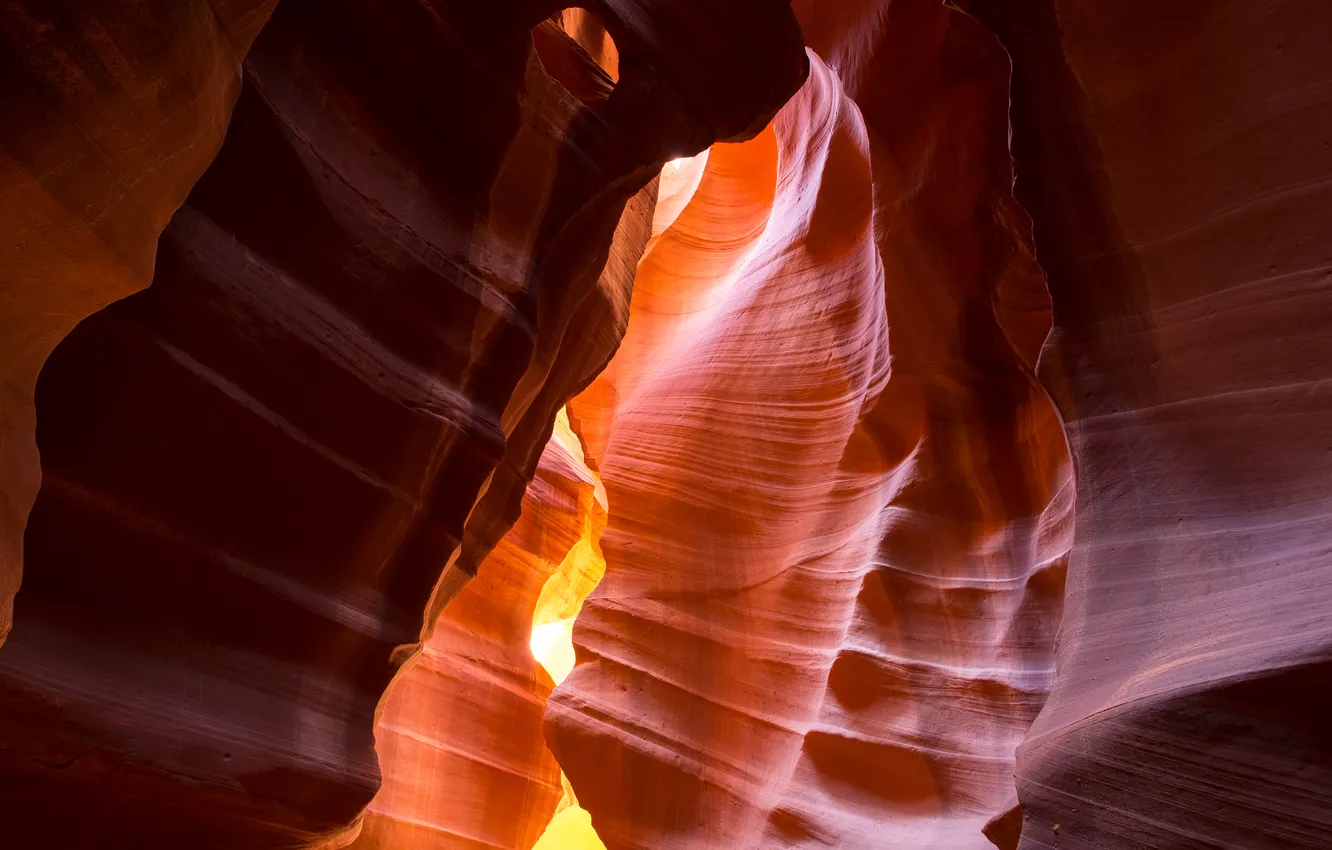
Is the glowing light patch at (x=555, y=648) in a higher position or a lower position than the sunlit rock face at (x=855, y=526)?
lower

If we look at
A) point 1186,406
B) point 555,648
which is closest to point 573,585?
point 555,648

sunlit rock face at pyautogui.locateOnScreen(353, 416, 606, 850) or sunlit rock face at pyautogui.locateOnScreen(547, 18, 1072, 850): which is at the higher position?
sunlit rock face at pyautogui.locateOnScreen(547, 18, 1072, 850)

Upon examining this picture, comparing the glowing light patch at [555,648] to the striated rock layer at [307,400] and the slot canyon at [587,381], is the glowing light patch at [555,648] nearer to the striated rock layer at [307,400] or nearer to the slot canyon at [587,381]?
the slot canyon at [587,381]

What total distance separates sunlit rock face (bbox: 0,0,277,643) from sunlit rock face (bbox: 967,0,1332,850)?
2612 mm

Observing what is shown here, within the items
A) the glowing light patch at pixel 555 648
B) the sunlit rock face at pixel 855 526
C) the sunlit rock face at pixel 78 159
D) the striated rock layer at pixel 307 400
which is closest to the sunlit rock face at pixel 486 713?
the sunlit rock face at pixel 855 526

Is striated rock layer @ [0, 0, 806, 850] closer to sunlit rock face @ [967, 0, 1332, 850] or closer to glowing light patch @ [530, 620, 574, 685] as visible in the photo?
sunlit rock face @ [967, 0, 1332, 850]

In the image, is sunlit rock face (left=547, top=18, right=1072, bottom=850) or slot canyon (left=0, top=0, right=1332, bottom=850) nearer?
slot canyon (left=0, top=0, right=1332, bottom=850)

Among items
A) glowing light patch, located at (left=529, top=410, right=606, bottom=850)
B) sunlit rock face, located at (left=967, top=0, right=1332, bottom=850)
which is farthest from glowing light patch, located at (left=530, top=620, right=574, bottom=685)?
sunlit rock face, located at (left=967, top=0, right=1332, bottom=850)

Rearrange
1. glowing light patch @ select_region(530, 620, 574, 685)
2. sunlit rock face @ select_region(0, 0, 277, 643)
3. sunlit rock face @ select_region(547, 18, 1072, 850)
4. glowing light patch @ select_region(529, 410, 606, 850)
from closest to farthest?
sunlit rock face @ select_region(0, 0, 277, 643) < sunlit rock face @ select_region(547, 18, 1072, 850) < glowing light patch @ select_region(529, 410, 606, 850) < glowing light patch @ select_region(530, 620, 574, 685)

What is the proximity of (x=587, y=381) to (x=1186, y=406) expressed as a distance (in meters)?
3.49

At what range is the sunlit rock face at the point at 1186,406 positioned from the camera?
7.50ft

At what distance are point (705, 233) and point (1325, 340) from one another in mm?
7821

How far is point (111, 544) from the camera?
2.69 m

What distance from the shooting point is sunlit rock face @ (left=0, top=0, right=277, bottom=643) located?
57.6 inches
